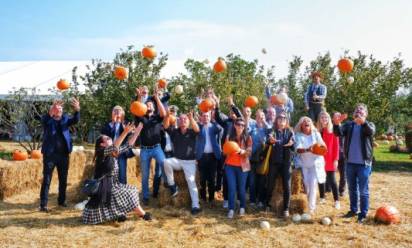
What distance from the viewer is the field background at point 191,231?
246 inches

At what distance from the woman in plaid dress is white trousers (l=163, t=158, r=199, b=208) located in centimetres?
113

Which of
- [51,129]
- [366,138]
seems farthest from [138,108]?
[366,138]

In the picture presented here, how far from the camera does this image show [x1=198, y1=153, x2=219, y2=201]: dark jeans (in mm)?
8203

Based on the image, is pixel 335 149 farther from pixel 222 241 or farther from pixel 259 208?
pixel 222 241

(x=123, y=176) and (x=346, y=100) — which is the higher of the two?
(x=346, y=100)

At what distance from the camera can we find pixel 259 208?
27.1ft

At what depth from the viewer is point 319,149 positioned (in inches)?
300

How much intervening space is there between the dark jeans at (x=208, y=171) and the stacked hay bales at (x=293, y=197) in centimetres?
120

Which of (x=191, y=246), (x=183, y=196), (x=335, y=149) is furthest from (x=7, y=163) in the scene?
(x=335, y=149)

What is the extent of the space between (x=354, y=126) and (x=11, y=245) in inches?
224

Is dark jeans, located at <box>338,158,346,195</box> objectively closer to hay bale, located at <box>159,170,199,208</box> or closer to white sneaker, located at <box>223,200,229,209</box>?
white sneaker, located at <box>223,200,229,209</box>

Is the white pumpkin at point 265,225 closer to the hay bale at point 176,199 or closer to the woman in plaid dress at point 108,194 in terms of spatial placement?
the hay bale at point 176,199

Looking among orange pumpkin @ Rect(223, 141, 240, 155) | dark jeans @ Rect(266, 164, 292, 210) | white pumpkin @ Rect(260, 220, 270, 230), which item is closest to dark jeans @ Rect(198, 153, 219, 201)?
orange pumpkin @ Rect(223, 141, 240, 155)

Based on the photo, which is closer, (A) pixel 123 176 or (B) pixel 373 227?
(B) pixel 373 227
